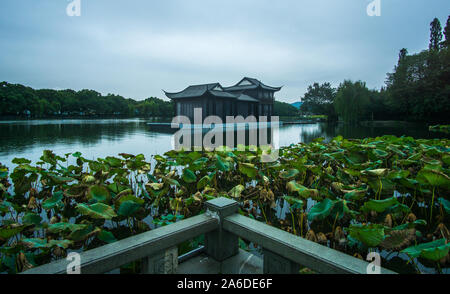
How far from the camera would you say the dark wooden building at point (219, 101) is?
16656mm

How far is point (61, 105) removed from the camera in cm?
3391

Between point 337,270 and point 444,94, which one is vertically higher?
point 444,94

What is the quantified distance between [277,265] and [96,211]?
1055mm

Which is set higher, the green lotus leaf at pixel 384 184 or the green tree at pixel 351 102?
the green tree at pixel 351 102

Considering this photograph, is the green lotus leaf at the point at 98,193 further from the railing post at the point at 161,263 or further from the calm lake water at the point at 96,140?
the calm lake water at the point at 96,140

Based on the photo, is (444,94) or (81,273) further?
(444,94)

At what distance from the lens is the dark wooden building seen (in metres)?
16.7

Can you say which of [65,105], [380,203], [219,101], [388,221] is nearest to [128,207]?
[380,203]

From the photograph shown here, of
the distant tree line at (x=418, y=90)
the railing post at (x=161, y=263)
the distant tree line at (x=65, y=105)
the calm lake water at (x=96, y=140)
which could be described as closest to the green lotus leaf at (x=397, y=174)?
the railing post at (x=161, y=263)

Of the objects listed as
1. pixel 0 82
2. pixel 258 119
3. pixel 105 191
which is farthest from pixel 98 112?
pixel 105 191

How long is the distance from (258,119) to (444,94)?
512 inches

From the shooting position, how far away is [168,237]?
1.23 m

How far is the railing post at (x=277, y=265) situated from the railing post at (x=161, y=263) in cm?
46
